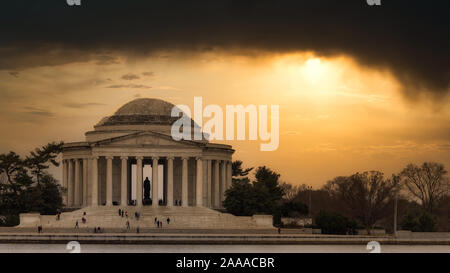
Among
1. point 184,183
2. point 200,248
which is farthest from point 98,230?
point 184,183

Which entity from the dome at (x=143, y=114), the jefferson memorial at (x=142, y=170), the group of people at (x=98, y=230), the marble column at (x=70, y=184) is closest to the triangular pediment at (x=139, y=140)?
the jefferson memorial at (x=142, y=170)

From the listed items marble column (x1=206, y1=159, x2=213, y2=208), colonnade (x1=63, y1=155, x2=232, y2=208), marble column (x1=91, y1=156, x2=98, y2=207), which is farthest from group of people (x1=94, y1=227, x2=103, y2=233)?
marble column (x1=206, y1=159, x2=213, y2=208)

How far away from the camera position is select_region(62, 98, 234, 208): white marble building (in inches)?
6747

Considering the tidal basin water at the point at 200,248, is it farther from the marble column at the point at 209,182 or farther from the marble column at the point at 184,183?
the marble column at the point at 209,182

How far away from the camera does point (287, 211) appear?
173625 mm

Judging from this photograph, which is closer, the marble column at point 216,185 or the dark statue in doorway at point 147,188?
the marble column at point 216,185

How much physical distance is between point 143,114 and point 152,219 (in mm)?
27331

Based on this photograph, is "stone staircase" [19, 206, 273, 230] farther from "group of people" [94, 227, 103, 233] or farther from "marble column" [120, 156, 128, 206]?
"marble column" [120, 156, 128, 206]

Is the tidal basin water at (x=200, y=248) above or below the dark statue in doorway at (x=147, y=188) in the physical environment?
below

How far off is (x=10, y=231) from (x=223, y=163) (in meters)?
42.7

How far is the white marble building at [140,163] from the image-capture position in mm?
171375

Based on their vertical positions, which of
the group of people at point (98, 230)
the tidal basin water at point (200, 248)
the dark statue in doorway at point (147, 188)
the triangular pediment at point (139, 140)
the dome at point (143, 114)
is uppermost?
the dome at point (143, 114)
